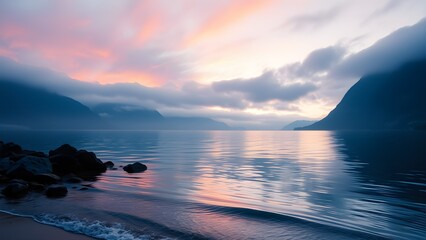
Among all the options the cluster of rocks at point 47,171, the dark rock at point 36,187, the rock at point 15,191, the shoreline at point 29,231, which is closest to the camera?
the shoreline at point 29,231

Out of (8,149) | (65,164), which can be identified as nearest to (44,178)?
(65,164)

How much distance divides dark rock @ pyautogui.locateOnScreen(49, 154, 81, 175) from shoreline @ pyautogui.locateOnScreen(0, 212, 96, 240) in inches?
811

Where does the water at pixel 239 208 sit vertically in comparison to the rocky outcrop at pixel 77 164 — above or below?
below

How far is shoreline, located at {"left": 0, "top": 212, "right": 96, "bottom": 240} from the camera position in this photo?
13.9 m

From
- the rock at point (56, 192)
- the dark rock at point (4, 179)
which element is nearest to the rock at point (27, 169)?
the dark rock at point (4, 179)

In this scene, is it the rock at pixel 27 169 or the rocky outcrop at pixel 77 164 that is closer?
the rock at pixel 27 169

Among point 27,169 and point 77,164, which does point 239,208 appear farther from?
point 77,164

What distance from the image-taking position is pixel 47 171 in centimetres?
2953

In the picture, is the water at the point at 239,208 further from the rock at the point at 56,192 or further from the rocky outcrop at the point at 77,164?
the rocky outcrop at the point at 77,164

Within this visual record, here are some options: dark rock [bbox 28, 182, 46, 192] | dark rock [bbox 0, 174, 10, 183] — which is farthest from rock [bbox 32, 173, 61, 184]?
dark rock [bbox 0, 174, 10, 183]

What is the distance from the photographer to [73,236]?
14.1 m

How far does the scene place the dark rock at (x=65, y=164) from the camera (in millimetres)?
35844

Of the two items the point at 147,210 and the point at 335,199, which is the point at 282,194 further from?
the point at 147,210

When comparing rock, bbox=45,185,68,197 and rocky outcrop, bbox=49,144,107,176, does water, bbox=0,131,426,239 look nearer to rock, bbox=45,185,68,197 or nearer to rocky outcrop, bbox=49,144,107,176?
rock, bbox=45,185,68,197
